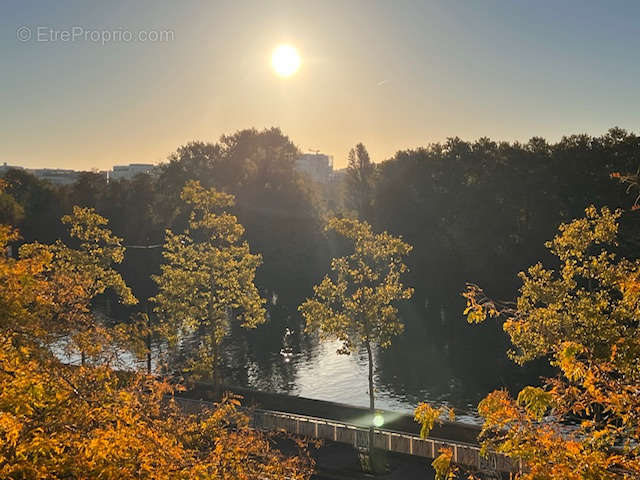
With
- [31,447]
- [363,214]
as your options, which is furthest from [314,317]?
[363,214]

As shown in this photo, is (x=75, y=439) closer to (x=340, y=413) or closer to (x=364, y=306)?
(x=364, y=306)

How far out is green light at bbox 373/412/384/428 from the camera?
30091 millimetres

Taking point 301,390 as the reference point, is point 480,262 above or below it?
above

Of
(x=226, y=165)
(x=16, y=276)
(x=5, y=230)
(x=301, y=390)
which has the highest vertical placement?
(x=226, y=165)

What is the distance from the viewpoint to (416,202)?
8556 cm

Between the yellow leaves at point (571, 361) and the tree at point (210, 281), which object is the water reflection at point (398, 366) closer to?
the tree at point (210, 281)

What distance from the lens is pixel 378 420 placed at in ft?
99.5

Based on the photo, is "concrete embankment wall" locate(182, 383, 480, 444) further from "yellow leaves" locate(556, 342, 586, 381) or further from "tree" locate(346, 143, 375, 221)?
"tree" locate(346, 143, 375, 221)

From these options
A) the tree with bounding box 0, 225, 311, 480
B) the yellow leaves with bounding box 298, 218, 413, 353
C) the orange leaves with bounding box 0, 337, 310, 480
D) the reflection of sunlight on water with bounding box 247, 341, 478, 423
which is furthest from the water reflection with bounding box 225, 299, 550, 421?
the orange leaves with bounding box 0, 337, 310, 480

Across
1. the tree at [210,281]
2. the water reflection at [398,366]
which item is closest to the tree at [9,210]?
the water reflection at [398,366]

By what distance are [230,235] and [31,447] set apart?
87.3ft

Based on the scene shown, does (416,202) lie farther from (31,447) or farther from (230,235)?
(31,447)

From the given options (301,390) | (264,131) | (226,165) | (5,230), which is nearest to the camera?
(5,230)

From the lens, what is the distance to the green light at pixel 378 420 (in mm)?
30091
